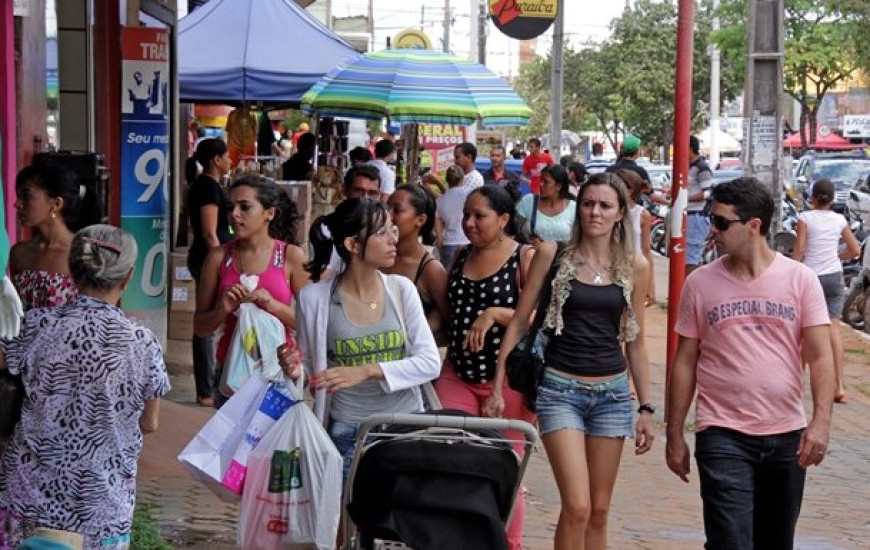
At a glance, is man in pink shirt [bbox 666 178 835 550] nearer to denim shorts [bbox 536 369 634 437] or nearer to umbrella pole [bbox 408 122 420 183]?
denim shorts [bbox 536 369 634 437]

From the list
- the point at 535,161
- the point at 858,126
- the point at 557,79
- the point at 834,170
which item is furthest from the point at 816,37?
the point at 557,79

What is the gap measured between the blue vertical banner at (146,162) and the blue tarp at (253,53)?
12.2 ft

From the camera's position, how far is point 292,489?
5.62 meters

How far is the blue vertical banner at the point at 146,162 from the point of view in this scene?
12.6 m

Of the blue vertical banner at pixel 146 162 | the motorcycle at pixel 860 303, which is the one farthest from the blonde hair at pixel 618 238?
the motorcycle at pixel 860 303

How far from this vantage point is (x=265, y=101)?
17500mm

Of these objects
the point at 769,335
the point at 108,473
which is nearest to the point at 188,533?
the point at 108,473

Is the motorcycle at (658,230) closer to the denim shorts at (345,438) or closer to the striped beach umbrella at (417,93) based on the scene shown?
the striped beach umbrella at (417,93)

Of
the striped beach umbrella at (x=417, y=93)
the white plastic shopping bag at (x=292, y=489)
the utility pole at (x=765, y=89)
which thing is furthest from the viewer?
the striped beach umbrella at (x=417, y=93)

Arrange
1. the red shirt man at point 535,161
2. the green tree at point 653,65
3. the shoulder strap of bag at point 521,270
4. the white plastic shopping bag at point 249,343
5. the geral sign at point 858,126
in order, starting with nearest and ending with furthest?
the white plastic shopping bag at point 249,343 → the shoulder strap of bag at point 521,270 → the red shirt man at point 535,161 → the geral sign at point 858,126 → the green tree at point 653,65

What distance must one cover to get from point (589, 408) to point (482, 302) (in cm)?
87

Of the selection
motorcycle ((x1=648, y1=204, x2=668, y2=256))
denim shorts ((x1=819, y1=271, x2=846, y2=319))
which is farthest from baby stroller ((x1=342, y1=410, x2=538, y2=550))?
motorcycle ((x1=648, y1=204, x2=668, y2=256))

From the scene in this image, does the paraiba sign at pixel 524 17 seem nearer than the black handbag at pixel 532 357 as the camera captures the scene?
No

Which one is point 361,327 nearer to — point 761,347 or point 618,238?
point 618,238
